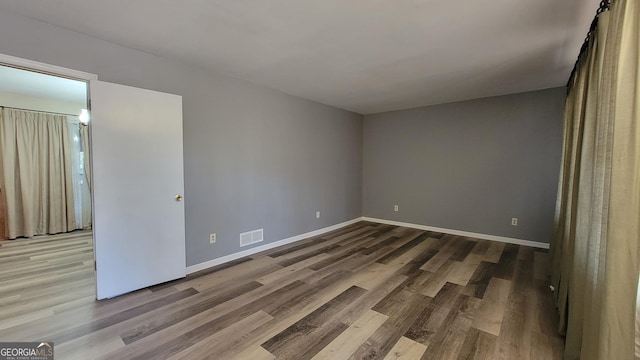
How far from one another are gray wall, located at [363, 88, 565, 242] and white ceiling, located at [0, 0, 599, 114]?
2.80 ft

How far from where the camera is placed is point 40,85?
3949mm

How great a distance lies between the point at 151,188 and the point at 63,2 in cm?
162

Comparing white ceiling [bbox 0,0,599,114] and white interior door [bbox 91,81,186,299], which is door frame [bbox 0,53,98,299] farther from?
white ceiling [bbox 0,0,599,114]

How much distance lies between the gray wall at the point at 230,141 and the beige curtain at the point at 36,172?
143 inches

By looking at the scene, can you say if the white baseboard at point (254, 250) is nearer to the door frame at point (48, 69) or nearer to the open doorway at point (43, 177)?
the door frame at point (48, 69)

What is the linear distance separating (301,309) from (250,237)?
172 centimetres

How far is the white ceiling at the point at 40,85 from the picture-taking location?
348 cm

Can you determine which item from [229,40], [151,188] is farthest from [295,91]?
[151,188]

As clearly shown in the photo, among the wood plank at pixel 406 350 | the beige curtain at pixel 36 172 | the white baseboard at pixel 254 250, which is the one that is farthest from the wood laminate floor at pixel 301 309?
the beige curtain at pixel 36 172

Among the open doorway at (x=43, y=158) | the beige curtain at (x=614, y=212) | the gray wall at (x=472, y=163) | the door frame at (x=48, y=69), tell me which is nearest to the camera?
the beige curtain at (x=614, y=212)

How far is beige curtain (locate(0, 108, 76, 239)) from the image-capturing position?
434 centimetres

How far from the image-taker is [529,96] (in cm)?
408

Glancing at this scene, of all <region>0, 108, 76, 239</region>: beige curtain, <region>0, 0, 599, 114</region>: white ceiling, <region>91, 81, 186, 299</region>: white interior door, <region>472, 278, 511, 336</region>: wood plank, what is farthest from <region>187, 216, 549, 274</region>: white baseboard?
<region>0, 108, 76, 239</region>: beige curtain

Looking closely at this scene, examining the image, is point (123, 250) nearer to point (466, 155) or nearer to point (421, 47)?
point (421, 47)
